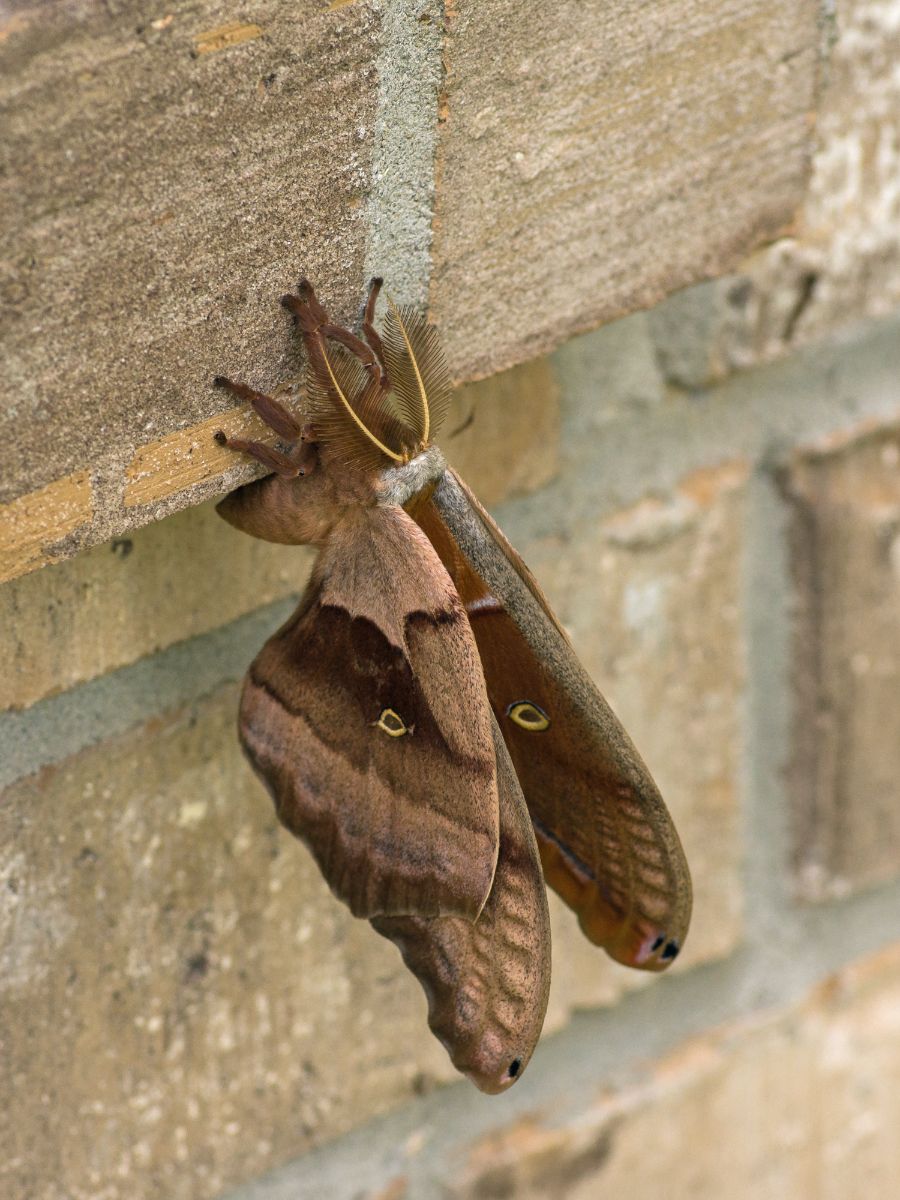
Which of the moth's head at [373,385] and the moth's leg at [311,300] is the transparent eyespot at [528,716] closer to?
the moth's head at [373,385]

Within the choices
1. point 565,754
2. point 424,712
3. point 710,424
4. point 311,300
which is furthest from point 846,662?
point 311,300

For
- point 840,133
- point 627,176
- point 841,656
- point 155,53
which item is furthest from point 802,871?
point 155,53

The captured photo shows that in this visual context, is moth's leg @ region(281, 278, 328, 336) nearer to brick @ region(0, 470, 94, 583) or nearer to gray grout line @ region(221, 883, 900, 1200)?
brick @ region(0, 470, 94, 583)

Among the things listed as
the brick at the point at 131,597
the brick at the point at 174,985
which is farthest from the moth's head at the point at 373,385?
the brick at the point at 174,985

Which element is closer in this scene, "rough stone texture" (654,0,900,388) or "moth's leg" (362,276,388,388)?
"moth's leg" (362,276,388,388)

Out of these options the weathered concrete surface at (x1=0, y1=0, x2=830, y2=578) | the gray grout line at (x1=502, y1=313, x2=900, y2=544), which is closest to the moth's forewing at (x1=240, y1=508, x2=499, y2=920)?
the weathered concrete surface at (x1=0, y1=0, x2=830, y2=578)

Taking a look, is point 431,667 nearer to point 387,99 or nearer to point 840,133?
point 387,99
